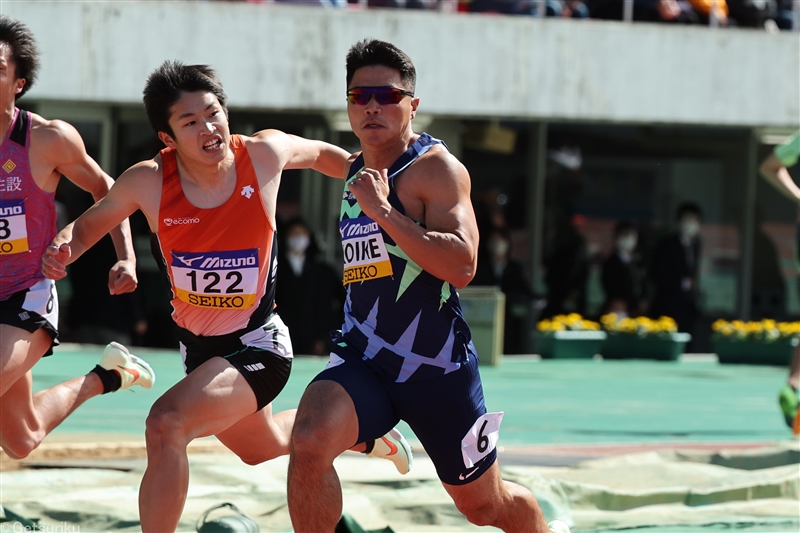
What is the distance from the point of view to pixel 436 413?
4648 mm

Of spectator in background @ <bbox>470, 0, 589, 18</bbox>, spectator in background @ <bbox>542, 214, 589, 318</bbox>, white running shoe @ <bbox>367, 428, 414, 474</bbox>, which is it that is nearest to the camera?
white running shoe @ <bbox>367, 428, 414, 474</bbox>

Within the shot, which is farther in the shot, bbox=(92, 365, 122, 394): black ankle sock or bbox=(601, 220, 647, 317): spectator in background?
bbox=(601, 220, 647, 317): spectator in background

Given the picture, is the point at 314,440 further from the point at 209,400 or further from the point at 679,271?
the point at 679,271

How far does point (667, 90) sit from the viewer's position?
704 inches

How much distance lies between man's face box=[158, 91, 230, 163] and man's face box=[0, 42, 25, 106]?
1.04m

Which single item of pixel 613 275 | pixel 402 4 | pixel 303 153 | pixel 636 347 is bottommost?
pixel 636 347

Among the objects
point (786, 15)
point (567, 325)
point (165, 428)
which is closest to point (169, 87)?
→ point (165, 428)

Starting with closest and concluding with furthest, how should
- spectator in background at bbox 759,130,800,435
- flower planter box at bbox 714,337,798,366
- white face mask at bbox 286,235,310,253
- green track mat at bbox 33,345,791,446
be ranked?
spectator in background at bbox 759,130,800,435 < green track mat at bbox 33,345,791,446 < white face mask at bbox 286,235,310,253 < flower planter box at bbox 714,337,798,366

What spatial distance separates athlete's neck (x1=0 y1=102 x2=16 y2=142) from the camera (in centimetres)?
576

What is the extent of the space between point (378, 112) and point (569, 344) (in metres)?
12.3

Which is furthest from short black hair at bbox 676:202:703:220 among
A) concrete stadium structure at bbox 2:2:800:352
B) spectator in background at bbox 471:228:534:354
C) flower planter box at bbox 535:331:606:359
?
spectator in background at bbox 471:228:534:354

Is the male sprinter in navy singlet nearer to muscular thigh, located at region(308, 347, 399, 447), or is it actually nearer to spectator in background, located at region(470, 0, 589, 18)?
muscular thigh, located at region(308, 347, 399, 447)

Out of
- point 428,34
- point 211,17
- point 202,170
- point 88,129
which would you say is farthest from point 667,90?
point 202,170

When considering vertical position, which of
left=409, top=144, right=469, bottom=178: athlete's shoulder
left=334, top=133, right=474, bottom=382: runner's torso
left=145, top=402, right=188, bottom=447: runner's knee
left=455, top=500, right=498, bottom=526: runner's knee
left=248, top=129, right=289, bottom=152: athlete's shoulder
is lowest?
left=455, top=500, right=498, bottom=526: runner's knee
